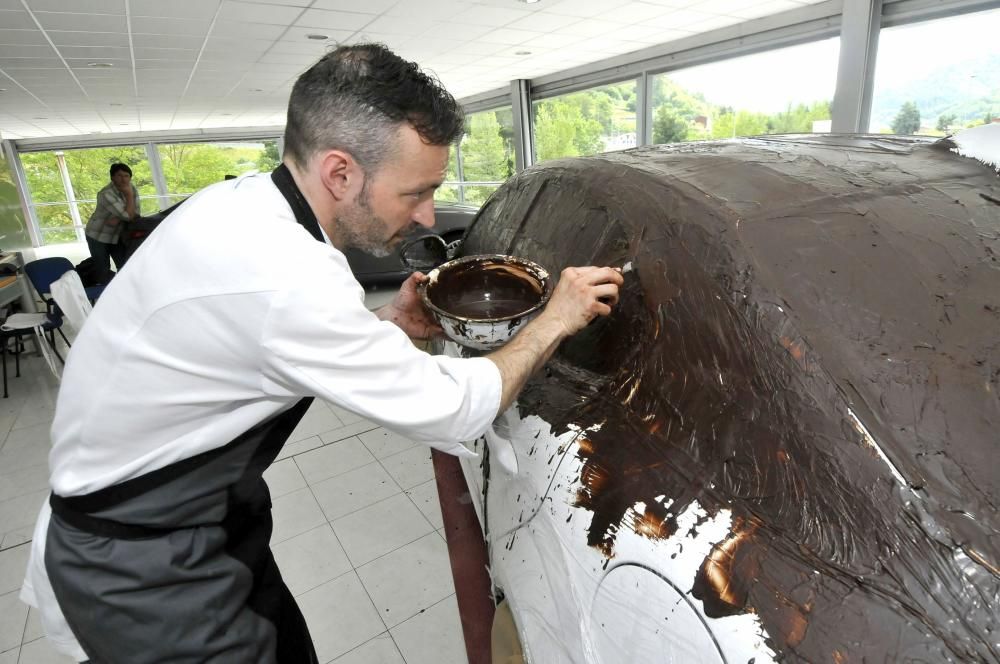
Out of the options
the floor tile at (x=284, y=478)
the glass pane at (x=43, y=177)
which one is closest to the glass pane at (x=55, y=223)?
the glass pane at (x=43, y=177)

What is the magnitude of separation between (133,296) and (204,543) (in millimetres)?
474

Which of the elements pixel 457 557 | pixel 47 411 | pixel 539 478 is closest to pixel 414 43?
pixel 47 411

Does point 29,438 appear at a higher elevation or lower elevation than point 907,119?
lower

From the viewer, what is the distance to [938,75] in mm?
3988

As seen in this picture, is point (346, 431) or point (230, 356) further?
point (346, 431)

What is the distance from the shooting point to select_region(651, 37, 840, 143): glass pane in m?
4.68

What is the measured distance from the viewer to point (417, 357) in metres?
0.85

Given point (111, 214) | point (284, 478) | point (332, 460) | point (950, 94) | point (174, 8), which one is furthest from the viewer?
point (111, 214)

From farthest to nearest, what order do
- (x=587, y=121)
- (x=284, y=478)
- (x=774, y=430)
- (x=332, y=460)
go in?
(x=587, y=121), (x=332, y=460), (x=284, y=478), (x=774, y=430)

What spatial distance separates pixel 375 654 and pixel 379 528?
1.88ft

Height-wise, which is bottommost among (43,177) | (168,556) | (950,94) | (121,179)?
(168,556)

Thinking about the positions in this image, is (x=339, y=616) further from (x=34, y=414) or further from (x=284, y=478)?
(x=34, y=414)

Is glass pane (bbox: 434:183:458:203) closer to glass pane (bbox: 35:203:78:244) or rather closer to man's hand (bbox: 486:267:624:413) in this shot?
glass pane (bbox: 35:203:78:244)

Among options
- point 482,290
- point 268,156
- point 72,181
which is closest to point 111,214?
point 482,290
